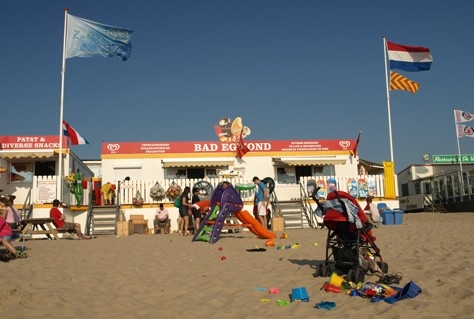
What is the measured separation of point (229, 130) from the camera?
26.0 meters

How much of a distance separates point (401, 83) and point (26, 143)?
1664cm

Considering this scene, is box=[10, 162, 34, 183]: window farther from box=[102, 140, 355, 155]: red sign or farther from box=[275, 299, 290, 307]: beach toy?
box=[275, 299, 290, 307]: beach toy

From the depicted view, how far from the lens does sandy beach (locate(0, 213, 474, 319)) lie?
4.81m

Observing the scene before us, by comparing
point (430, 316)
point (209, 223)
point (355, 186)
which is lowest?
point (430, 316)

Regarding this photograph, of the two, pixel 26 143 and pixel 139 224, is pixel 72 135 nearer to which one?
pixel 26 143

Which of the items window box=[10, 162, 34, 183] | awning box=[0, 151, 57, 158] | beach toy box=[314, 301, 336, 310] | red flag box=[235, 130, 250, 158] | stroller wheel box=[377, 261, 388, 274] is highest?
red flag box=[235, 130, 250, 158]

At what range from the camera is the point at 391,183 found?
2017cm

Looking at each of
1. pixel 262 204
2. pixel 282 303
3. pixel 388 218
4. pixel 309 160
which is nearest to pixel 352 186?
pixel 388 218

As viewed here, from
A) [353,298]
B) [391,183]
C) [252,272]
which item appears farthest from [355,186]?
Result: [353,298]

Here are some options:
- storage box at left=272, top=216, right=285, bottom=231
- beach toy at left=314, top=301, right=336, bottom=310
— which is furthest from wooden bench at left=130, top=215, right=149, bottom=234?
beach toy at left=314, top=301, right=336, bottom=310

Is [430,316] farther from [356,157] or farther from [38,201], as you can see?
[356,157]

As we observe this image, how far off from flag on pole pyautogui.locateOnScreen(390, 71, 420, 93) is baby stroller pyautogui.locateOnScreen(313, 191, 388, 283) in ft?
52.5

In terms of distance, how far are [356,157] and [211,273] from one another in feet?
59.9

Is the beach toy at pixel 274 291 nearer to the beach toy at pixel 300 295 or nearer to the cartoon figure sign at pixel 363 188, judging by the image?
the beach toy at pixel 300 295
